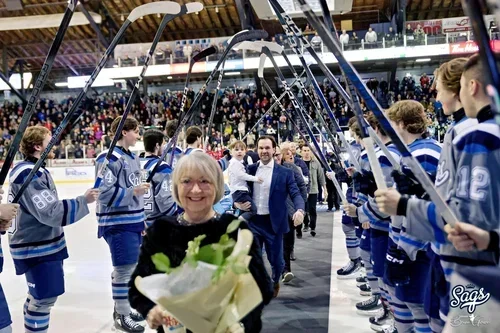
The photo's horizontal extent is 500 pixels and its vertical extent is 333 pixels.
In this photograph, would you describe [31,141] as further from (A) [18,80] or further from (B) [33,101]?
(A) [18,80]

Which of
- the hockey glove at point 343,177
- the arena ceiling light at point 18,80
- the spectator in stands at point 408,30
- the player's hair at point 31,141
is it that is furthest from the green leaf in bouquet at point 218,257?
the arena ceiling light at point 18,80

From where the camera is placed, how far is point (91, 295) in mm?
4219

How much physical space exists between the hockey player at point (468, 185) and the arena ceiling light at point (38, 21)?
59.2ft

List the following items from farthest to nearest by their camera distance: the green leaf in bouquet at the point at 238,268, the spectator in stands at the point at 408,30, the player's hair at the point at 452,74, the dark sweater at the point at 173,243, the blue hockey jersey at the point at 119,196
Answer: the spectator in stands at the point at 408,30
the blue hockey jersey at the point at 119,196
the player's hair at the point at 452,74
the dark sweater at the point at 173,243
the green leaf in bouquet at the point at 238,268

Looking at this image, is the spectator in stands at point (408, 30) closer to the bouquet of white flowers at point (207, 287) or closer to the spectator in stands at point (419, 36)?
the spectator in stands at point (419, 36)

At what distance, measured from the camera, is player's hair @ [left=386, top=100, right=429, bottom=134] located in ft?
7.57

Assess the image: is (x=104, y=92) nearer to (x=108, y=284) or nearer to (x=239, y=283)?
(x=108, y=284)

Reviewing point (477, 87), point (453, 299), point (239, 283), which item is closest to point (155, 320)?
point (239, 283)

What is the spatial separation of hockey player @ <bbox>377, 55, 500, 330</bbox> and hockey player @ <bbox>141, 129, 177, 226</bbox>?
2485 millimetres

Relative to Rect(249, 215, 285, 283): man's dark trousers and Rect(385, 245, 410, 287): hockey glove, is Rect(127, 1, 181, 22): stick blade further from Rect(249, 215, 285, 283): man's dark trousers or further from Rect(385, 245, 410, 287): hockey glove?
Rect(385, 245, 410, 287): hockey glove

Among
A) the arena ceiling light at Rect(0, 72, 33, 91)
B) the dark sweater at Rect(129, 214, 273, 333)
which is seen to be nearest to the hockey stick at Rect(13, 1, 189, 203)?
the dark sweater at Rect(129, 214, 273, 333)

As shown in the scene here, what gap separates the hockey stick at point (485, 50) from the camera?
0.80 metres

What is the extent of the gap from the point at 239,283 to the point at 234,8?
17929 mm

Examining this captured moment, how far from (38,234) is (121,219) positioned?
790mm
